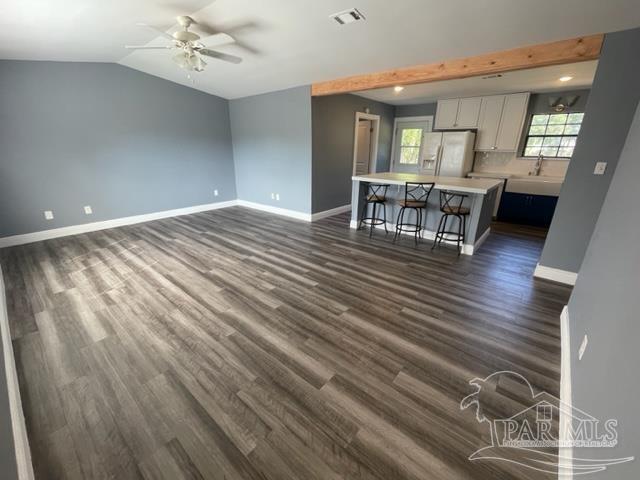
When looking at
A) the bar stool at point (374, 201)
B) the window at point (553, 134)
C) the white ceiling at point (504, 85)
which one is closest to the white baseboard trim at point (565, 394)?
the bar stool at point (374, 201)

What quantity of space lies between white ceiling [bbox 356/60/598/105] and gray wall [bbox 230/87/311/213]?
1755 mm

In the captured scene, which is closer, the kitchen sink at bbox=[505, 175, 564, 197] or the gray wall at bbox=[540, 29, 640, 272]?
the gray wall at bbox=[540, 29, 640, 272]

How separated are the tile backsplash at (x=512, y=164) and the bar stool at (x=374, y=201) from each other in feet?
9.93

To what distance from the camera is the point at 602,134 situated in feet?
8.64

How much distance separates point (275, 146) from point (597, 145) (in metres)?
4.93

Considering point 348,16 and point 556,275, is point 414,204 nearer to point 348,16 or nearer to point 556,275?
point 556,275

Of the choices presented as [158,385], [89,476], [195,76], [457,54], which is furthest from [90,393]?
[195,76]

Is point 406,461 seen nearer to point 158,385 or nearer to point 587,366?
point 587,366

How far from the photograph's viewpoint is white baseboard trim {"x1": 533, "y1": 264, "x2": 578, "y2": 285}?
3086 millimetres

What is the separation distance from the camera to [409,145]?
24.0 feet

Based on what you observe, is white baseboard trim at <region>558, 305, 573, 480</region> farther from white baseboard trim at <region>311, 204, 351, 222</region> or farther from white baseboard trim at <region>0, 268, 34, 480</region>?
white baseboard trim at <region>311, 204, 351, 222</region>

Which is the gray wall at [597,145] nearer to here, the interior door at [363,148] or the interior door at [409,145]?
the interior door at [363,148]

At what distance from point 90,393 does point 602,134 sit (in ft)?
15.9

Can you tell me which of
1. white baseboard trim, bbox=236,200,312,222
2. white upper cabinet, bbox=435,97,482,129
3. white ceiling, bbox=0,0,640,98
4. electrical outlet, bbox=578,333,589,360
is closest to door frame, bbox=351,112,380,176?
white upper cabinet, bbox=435,97,482,129
